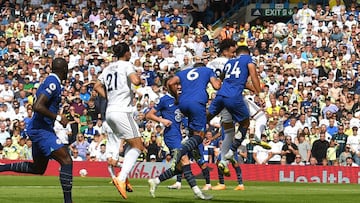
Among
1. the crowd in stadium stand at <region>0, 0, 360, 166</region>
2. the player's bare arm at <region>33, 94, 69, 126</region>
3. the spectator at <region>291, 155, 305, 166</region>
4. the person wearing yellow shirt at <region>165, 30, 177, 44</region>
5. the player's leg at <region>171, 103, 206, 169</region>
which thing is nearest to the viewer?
the player's bare arm at <region>33, 94, 69, 126</region>

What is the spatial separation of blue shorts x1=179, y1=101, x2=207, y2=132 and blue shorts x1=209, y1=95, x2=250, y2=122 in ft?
5.37

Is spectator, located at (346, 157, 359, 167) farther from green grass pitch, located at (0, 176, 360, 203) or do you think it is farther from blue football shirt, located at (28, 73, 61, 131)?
blue football shirt, located at (28, 73, 61, 131)

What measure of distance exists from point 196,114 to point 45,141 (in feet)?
12.3

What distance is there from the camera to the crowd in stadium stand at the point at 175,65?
101ft

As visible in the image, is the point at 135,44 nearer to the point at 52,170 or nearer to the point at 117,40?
the point at 117,40

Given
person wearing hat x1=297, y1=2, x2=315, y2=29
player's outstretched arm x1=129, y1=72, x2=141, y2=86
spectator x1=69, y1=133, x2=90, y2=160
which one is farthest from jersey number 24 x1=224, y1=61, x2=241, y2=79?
person wearing hat x1=297, y1=2, x2=315, y2=29

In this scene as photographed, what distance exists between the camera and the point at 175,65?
113 ft

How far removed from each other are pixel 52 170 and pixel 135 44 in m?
7.13

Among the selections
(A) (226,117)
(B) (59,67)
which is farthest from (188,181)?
(B) (59,67)

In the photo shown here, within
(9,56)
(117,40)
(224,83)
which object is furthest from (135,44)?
(224,83)

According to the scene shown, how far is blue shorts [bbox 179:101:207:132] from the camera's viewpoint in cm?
1745

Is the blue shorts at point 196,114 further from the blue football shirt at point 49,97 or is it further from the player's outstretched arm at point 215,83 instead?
the blue football shirt at point 49,97

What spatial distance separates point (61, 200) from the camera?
1652 centimetres

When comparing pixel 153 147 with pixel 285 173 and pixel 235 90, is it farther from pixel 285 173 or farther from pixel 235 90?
pixel 235 90
